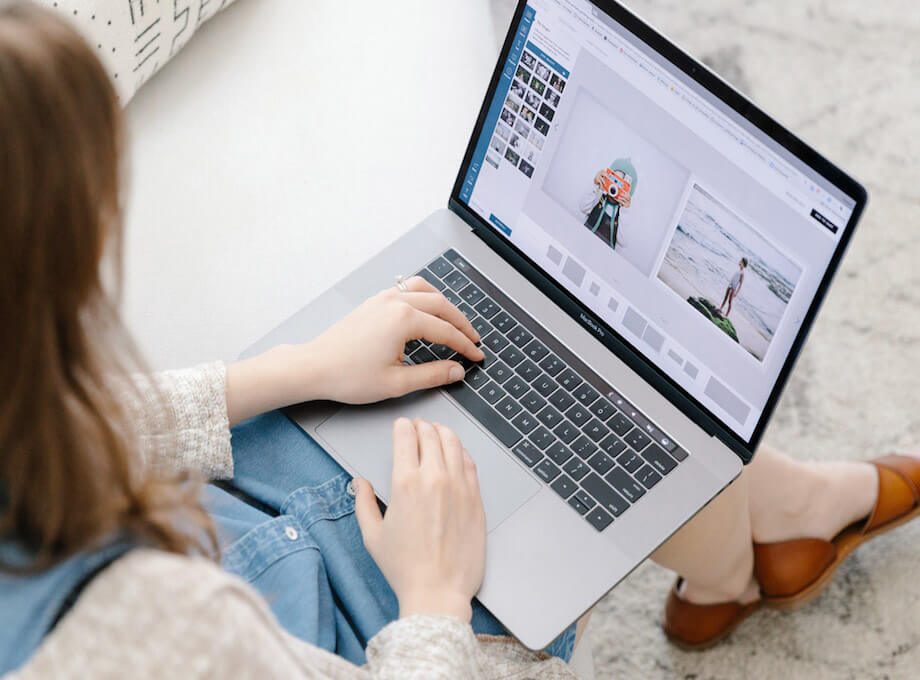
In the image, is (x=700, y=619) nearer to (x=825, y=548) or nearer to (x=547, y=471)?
(x=825, y=548)

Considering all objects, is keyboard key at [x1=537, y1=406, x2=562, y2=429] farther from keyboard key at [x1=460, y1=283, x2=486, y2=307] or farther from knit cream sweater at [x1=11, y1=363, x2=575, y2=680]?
knit cream sweater at [x1=11, y1=363, x2=575, y2=680]

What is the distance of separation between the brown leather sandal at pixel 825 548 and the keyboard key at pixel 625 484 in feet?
1.32

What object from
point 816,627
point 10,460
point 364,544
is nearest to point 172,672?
point 10,460

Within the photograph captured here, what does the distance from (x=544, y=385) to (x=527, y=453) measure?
74mm

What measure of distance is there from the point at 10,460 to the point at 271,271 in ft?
1.90

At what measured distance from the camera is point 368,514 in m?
0.79

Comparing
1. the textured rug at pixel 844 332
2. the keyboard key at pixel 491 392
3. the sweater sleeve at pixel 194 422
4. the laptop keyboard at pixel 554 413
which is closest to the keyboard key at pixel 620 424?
the laptop keyboard at pixel 554 413

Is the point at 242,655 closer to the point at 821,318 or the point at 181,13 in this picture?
the point at 181,13

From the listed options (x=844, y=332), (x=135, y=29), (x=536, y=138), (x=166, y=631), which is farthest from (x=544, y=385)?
(x=844, y=332)

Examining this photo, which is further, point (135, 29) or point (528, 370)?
point (135, 29)

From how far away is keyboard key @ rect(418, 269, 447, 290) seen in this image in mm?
966

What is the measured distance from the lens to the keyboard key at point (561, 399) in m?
0.88

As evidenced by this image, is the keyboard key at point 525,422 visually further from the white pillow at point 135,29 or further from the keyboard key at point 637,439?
the white pillow at point 135,29

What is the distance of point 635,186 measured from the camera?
82 cm
